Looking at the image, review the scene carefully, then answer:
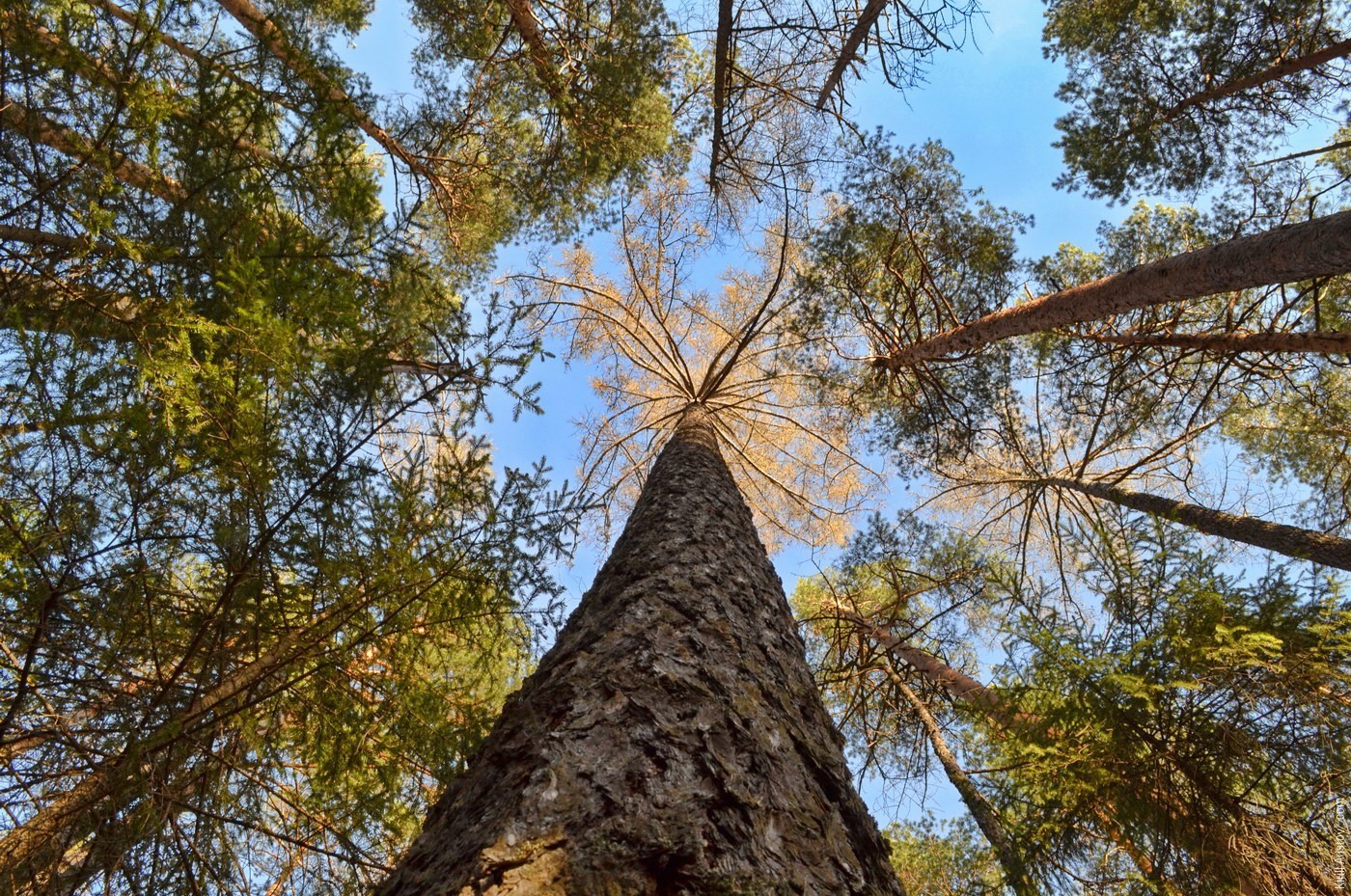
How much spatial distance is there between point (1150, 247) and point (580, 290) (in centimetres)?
696

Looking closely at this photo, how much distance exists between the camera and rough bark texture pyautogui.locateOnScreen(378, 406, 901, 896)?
1.31m

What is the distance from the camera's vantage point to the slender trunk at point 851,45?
460 centimetres

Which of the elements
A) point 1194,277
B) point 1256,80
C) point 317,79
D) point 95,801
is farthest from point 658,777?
point 1256,80

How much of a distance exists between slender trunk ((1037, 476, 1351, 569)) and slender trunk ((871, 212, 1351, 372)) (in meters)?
1.58

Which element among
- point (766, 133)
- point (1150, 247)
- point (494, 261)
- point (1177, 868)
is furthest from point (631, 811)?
point (494, 261)

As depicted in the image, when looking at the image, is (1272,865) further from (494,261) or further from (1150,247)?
(494,261)

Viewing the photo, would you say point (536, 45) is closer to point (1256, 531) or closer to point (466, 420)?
point (466, 420)

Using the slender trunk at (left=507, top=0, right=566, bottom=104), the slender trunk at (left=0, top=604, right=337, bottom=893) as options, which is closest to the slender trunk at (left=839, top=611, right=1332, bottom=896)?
the slender trunk at (left=0, top=604, right=337, bottom=893)

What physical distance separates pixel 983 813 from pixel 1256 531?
3.58m

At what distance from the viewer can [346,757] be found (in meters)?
3.47

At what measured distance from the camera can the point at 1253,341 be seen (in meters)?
5.86

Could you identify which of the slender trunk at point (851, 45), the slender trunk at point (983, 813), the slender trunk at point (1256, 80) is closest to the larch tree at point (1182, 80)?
the slender trunk at point (1256, 80)

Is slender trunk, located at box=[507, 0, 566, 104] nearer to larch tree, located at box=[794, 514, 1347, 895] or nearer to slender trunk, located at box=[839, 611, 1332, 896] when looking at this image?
larch tree, located at box=[794, 514, 1347, 895]

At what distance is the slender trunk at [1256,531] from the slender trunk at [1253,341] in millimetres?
1509
